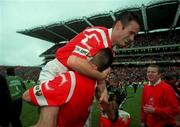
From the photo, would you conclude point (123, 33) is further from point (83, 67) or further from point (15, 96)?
Answer: point (15, 96)

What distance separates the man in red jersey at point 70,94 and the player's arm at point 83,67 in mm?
56

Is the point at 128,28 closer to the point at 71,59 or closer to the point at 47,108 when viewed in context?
the point at 71,59

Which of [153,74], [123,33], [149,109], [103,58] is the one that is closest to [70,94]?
[103,58]

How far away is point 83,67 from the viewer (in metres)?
3.33

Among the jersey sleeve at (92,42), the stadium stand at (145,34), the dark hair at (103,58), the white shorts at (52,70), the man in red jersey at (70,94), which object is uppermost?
the stadium stand at (145,34)

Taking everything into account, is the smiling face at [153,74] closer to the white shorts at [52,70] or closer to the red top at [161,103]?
the red top at [161,103]

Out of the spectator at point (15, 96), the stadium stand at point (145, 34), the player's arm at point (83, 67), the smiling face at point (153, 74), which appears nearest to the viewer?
the player's arm at point (83, 67)

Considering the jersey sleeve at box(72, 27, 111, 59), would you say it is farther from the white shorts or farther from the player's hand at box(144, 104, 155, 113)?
the player's hand at box(144, 104, 155, 113)

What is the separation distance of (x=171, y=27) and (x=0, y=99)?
54.4m

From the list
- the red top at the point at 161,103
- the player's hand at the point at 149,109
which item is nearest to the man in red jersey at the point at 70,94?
the player's hand at the point at 149,109

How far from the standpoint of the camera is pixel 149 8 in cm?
4822

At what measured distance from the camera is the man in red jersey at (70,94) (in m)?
3.22

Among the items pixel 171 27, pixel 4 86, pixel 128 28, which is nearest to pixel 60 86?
pixel 128 28

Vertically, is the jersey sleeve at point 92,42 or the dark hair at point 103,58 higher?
the jersey sleeve at point 92,42
